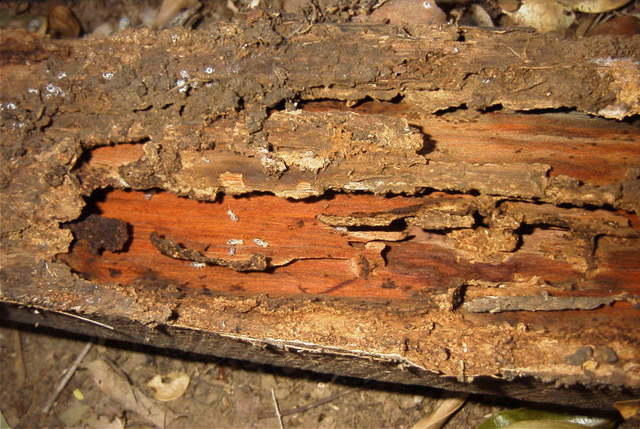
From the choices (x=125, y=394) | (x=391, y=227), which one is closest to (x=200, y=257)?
(x=391, y=227)

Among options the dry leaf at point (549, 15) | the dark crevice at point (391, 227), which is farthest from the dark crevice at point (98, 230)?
the dry leaf at point (549, 15)

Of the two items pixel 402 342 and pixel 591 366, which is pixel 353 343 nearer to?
pixel 402 342

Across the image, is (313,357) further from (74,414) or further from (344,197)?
(74,414)

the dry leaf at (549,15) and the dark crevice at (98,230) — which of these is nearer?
the dark crevice at (98,230)

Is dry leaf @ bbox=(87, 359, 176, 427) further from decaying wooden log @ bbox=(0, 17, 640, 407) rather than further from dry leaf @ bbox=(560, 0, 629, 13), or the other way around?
dry leaf @ bbox=(560, 0, 629, 13)

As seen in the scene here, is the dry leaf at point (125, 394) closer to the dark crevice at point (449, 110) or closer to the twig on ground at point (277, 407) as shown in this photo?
the twig on ground at point (277, 407)
